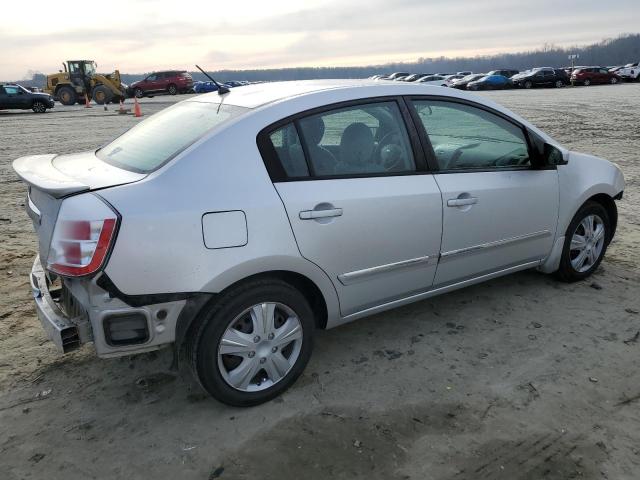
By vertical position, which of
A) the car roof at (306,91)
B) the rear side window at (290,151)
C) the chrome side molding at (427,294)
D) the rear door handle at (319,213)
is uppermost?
the car roof at (306,91)

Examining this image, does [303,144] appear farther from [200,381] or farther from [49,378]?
[49,378]

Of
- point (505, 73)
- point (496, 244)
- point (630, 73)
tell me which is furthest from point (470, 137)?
point (630, 73)

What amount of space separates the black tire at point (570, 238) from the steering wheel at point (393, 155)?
1.72 metres

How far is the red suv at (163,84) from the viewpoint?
124 ft

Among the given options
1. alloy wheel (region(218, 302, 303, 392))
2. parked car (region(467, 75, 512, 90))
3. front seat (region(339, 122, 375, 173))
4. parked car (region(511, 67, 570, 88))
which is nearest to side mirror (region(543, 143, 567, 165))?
front seat (region(339, 122, 375, 173))

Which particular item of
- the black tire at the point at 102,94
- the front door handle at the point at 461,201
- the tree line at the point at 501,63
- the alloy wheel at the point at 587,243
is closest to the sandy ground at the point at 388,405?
the alloy wheel at the point at 587,243

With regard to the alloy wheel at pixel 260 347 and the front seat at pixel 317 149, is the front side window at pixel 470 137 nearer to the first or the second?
the front seat at pixel 317 149

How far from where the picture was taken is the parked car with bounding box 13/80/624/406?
97.5 inches

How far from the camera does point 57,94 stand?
32562 millimetres

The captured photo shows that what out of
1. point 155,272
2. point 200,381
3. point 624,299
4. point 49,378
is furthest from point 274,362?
point 624,299

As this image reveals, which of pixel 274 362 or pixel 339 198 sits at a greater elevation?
pixel 339 198

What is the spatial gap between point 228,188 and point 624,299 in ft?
10.5

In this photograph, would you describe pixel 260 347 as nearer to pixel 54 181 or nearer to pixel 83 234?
pixel 83 234

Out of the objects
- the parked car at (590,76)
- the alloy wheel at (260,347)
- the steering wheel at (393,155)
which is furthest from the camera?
the parked car at (590,76)
